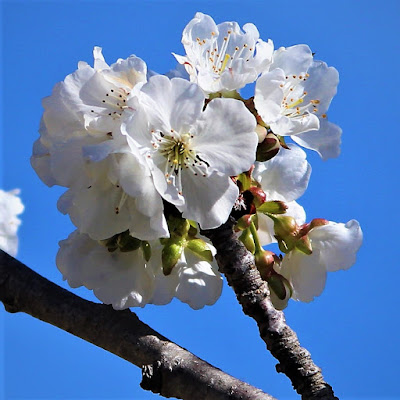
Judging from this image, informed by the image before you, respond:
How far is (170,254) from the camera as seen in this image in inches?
44.9

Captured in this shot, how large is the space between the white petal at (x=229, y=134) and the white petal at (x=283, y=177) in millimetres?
268

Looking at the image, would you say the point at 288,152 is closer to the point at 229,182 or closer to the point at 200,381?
the point at 229,182

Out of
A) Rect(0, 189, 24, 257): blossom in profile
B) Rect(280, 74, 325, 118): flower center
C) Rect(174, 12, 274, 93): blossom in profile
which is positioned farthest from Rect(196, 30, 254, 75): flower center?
Rect(0, 189, 24, 257): blossom in profile

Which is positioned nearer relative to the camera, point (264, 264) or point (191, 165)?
point (191, 165)

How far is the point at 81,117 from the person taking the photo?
1090 millimetres

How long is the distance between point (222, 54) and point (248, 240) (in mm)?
377

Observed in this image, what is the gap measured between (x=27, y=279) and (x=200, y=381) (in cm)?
40

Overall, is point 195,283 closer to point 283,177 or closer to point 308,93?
point 283,177

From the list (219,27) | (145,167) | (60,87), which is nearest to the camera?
(145,167)

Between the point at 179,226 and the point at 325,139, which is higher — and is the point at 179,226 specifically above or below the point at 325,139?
below

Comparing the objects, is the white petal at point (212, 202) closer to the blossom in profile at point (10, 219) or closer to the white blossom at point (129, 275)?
the white blossom at point (129, 275)

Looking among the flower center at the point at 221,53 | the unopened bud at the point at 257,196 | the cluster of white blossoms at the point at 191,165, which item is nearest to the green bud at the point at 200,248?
the cluster of white blossoms at the point at 191,165

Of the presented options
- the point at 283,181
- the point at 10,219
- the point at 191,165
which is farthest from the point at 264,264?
the point at 10,219

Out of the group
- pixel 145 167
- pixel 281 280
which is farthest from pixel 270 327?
pixel 145 167
